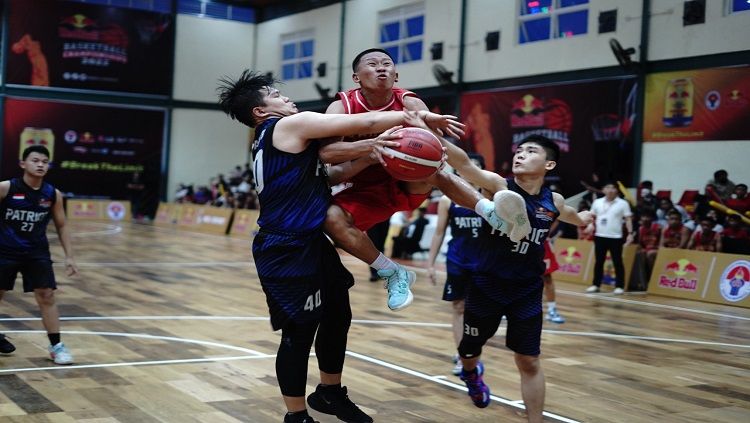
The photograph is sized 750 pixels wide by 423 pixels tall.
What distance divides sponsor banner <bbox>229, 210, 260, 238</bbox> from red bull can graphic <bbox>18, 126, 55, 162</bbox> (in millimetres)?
7791

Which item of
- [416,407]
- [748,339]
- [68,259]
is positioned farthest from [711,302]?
[68,259]

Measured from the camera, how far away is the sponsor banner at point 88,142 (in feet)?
85.6

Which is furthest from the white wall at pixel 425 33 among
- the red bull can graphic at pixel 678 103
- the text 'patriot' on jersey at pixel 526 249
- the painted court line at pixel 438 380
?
the text 'patriot' on jersey at pixel 526 249

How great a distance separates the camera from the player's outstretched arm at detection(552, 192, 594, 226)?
4.94m

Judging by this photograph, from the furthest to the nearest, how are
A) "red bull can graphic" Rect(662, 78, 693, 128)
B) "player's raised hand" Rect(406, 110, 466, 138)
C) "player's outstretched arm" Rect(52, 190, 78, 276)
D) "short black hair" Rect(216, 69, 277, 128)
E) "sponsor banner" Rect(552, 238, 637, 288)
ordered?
"red bull can graphic" Rect(662, 78, 693, 128)
"sponsor banner" Rect(552, 238, 637, 288)
"player's outstretched arm" Rect(52, 190, 78, 276)
"short black hair" Rect(216, 69, 277, 128)
"player's raised hand" Rect(406, 110, 466, 138)

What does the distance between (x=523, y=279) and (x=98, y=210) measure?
24.1 metres

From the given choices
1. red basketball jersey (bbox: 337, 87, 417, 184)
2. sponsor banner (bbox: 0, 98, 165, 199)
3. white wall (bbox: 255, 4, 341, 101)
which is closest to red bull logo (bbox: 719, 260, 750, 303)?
red basketball jersey (bbox: 337, 87, 417, 184)

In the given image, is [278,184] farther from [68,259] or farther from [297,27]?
[297,27]

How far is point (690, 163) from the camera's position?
15016 mm

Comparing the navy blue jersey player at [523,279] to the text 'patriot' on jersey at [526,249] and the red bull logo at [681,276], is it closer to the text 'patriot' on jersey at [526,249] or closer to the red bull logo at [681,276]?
the text 'patriot' on jersey at [526,249]

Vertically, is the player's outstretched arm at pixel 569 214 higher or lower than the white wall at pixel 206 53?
lower

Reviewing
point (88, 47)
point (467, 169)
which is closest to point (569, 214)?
point (467, 169)

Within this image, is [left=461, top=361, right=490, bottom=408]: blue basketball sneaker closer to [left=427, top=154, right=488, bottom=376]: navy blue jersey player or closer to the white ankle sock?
[left=427, top=154, right=488, bottom=376]: navy blue jersey player

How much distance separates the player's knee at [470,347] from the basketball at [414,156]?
55.3 inches
